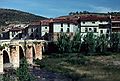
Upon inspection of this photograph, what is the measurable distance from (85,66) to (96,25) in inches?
1077

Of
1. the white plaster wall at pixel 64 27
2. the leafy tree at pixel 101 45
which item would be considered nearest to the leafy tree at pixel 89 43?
the leafy tree at pixel 101 45

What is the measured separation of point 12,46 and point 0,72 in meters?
7.52

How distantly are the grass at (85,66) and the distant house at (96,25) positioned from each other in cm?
1318

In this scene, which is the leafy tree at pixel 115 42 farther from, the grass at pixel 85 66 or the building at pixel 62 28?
the building at pixel 62 28

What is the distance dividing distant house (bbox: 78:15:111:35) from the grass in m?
13.2

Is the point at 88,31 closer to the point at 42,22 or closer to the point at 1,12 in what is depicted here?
the point at 42,22

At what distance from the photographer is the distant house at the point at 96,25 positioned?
88.3 meters

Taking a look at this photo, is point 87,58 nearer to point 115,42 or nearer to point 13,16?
point 115,42

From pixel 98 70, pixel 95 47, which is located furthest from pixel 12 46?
pixel 95 47

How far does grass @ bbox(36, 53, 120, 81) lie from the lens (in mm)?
51763

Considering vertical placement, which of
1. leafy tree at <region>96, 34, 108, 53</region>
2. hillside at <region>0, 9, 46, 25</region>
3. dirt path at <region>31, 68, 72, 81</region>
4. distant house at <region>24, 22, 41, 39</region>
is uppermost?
hillside at <region>0, 9, 46, 25</region>

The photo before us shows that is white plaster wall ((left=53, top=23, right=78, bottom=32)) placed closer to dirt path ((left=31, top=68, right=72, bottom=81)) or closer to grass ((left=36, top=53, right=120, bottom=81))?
grass ((left=36, top=53, right=120, bottom=81))

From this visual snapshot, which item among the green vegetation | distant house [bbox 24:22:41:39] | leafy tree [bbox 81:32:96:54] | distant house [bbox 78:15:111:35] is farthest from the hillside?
the green vegetation

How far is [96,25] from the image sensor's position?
89000 millimetres
